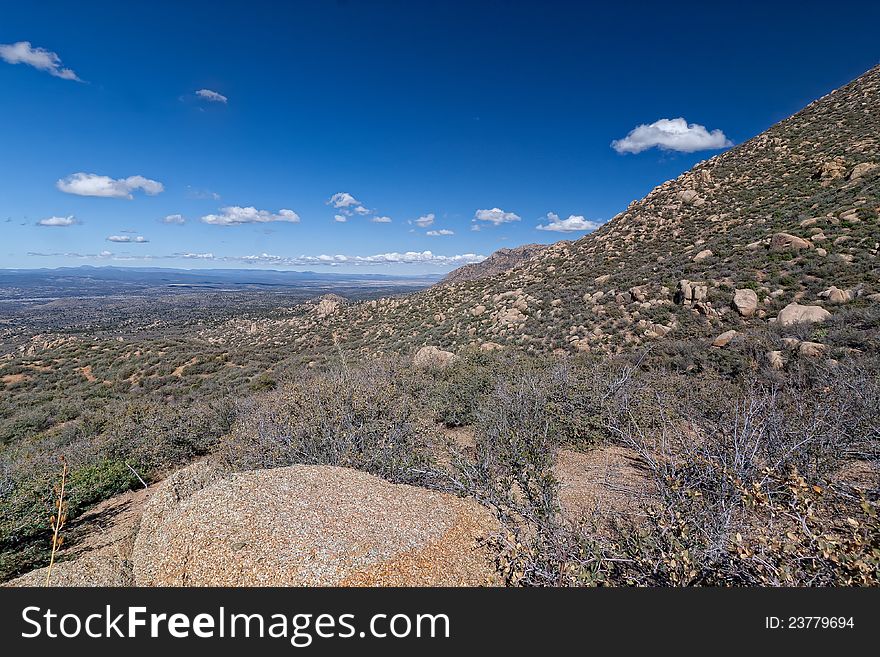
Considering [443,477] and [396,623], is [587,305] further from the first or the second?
[396,623]

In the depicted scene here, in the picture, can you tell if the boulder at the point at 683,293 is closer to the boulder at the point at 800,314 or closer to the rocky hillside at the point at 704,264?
Answer: the rocky hillside at the point at 704,264

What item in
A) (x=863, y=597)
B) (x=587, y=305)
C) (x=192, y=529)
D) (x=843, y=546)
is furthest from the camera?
(x=587, y=305)

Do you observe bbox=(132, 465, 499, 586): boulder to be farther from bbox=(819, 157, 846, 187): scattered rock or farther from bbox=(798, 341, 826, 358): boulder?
bbox=(819, 157, 846, 187): scattered rock

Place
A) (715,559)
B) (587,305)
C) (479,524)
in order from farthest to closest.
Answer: (587,305) → (479,524) → (715,559)

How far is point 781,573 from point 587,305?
55.6ft

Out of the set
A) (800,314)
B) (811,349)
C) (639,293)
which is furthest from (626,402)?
(639,293)

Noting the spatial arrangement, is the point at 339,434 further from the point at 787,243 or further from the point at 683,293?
the point at 787,243

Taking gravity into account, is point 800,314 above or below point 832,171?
below

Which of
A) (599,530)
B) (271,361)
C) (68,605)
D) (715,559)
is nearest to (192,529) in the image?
(68,605)

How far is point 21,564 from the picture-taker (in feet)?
14.0

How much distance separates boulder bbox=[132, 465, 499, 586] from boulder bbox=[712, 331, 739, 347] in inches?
432

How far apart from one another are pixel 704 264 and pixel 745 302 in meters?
5.02

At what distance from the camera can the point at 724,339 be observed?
1160cm

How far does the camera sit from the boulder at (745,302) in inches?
510
